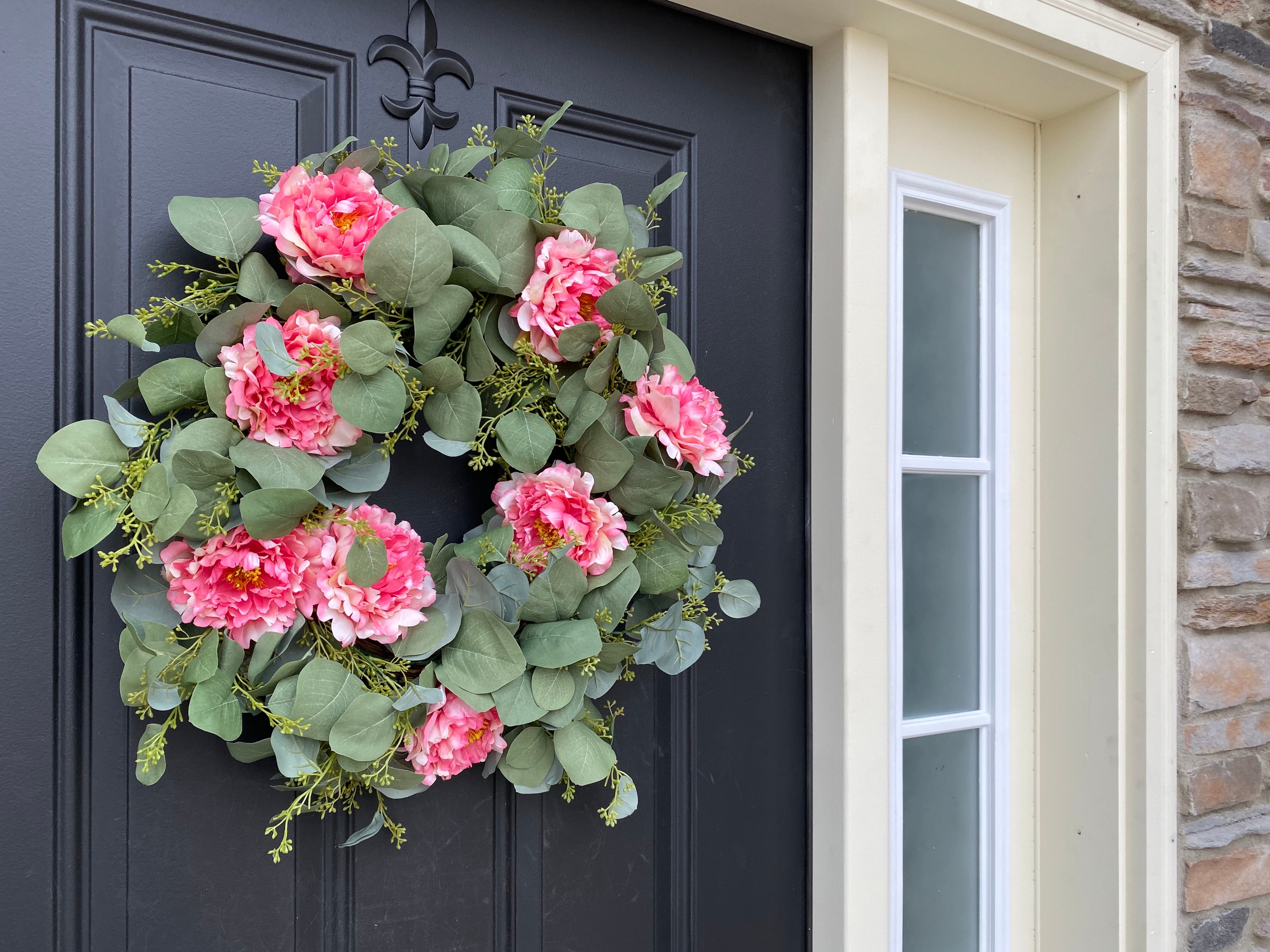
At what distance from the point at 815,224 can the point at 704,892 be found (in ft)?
2.87

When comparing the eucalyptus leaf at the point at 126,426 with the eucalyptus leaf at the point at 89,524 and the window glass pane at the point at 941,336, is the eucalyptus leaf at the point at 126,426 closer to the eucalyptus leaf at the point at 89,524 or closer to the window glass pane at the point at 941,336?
the eucalyptus leaf at the point at 89,524

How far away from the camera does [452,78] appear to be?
965 millimetres

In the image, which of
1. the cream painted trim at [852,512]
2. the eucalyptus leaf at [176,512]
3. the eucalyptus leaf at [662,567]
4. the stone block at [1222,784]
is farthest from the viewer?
the stone block at [1222,784]

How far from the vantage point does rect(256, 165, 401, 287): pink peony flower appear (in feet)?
2.41

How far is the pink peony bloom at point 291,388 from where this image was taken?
71cm

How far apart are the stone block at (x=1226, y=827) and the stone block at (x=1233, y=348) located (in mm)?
670

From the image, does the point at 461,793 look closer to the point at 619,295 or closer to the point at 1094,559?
the point at 619,295

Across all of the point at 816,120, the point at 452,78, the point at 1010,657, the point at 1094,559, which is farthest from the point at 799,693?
the point at 452,78

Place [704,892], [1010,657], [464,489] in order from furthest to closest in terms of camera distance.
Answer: [1010,657] < [704,892] < [464,489]

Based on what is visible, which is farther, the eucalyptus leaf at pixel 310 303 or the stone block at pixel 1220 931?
the stone block at pixel 1220 931

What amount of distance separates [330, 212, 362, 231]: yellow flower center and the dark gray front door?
7.2 inches

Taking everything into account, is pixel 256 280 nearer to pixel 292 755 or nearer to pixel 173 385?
pixel 173 385

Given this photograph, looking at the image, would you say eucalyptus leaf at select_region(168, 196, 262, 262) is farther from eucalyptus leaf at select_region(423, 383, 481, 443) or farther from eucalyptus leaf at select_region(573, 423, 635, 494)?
eucalyptus leaf at select_region(573, 423, 635, 494)

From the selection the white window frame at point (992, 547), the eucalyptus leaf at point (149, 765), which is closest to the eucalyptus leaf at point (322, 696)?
the eucalyptus leaf at point (149, 765)
